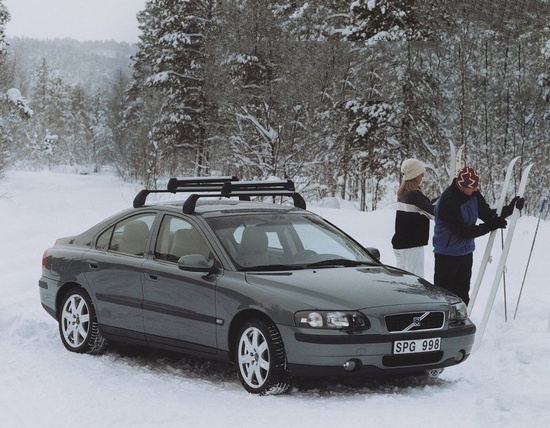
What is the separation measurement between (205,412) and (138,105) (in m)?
55.0

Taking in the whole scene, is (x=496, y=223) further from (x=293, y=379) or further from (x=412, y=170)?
(x=293, y=379)

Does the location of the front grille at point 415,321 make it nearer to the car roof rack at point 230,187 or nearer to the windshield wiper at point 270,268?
the windshield wiper at point 270,268

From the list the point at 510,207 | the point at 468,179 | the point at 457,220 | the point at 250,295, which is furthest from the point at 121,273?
the point at 510,207

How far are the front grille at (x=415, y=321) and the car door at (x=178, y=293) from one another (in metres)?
1.47

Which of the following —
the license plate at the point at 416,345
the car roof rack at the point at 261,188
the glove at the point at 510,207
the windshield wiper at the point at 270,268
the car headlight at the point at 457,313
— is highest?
the car roof rack at the point at 261,188

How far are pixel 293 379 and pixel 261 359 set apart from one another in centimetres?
54

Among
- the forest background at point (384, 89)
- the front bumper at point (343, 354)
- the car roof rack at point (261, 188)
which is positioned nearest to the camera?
the front bumper at point (343, 354)

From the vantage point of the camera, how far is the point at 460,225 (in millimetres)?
8062

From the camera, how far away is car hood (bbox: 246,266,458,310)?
235 inches

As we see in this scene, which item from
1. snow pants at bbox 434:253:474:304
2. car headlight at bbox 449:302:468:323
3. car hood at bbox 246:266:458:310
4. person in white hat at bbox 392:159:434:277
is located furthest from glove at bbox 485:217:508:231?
car headlight at bbox 449:302:468:323

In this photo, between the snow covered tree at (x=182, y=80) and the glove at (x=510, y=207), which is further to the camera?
the snow covered tree at (x=182, y=80)

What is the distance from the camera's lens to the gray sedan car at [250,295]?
19.4 feet

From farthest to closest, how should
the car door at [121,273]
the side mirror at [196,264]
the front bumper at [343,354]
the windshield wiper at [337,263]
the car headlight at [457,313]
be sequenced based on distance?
the car door at [121,273] → the windshield wiper at [337,263] → the side mirror at [196,264] → the car headlight at [457,313] → the front bumper at [343,354]

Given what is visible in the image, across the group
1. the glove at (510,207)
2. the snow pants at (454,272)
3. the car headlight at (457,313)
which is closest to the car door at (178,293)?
the car headlight at (457,313)
